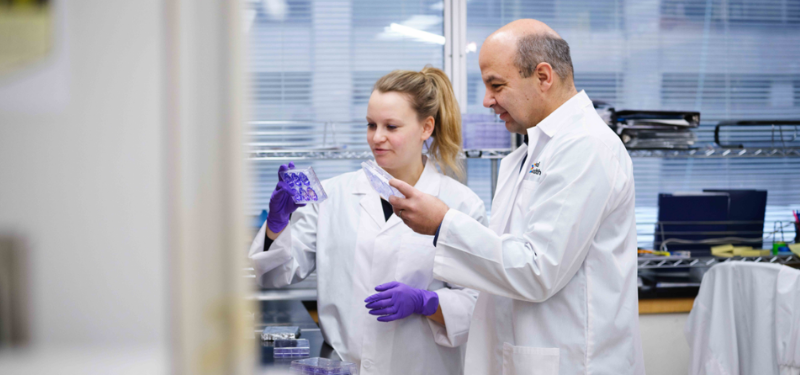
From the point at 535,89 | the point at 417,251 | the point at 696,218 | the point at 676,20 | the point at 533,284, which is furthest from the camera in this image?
the point at 676,20

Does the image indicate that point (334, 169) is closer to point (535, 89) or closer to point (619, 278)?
point (535, 89)

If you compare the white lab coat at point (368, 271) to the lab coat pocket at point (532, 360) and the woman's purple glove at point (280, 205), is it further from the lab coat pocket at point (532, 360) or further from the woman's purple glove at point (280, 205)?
the lab coat pocket at point (532, 360)

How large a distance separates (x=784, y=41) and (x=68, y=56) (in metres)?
3.37

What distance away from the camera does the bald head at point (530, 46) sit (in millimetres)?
1313

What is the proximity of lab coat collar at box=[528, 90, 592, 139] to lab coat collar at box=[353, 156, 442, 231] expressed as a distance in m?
0.40

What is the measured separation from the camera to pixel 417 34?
8.48 ft

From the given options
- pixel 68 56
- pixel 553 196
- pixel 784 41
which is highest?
pixel 784 41

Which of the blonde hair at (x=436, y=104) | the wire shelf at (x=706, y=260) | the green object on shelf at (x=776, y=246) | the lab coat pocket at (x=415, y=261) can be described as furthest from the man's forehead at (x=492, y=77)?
the green object on shelf at (x=776, y=246)

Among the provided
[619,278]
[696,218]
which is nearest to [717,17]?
[696,218]

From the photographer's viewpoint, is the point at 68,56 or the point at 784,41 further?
the point at 784,41

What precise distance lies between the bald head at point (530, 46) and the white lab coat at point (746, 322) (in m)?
1.13

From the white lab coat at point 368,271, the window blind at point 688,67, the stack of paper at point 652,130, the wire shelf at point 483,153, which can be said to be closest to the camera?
the white lab coat at point 368,271

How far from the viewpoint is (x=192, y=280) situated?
0.19 m

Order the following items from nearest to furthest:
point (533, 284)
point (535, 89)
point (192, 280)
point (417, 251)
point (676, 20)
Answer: point (192, 280) → point (533, 284) → point (535, 89) → point (417, 251) → point (676, 20)
